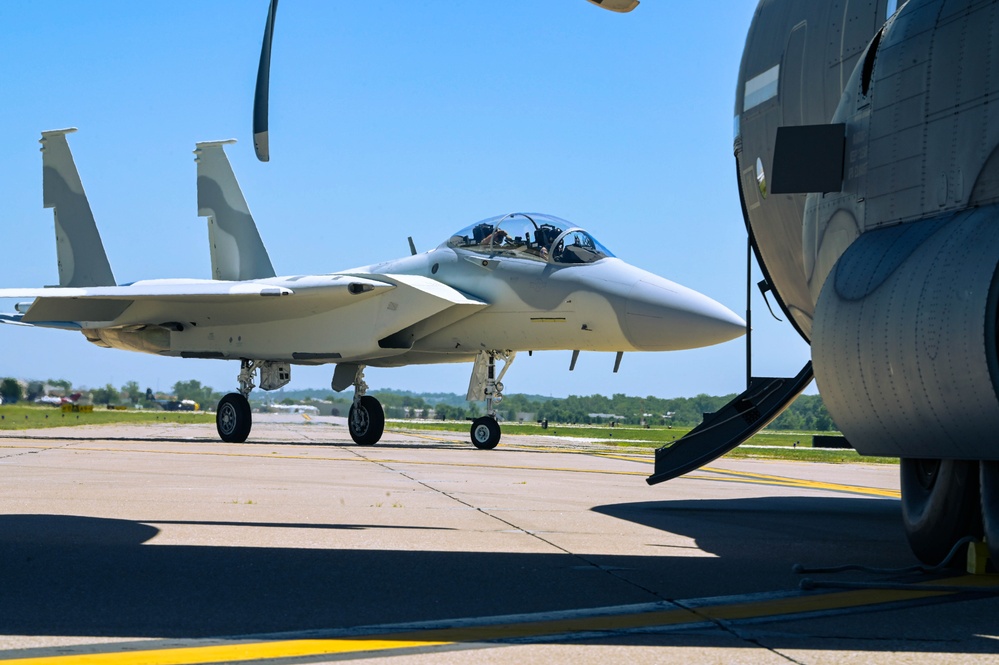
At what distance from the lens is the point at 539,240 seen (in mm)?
19719

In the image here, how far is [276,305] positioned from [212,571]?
1550 cm

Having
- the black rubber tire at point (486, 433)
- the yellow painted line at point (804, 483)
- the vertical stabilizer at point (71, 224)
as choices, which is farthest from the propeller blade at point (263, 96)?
the vertical stabilizer at point (71, 224)

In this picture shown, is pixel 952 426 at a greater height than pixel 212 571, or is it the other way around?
pixel 952 426

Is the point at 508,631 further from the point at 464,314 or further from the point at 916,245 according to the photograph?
the point at 464,314

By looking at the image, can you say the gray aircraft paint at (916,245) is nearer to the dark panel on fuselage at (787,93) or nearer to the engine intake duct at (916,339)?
the engine intake duct at (916,339)

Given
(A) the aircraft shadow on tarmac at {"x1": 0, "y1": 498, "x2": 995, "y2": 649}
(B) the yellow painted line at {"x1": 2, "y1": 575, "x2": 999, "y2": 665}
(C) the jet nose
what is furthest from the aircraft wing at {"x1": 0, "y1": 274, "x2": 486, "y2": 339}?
(B) the yellow painted line at {"x1": 2, "y1": 575, "x2": 999, "y2": 665}

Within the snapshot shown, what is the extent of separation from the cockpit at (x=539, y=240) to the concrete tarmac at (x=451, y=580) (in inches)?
359

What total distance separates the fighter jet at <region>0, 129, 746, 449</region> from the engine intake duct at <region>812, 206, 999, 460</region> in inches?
510

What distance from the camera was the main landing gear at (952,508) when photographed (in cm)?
530

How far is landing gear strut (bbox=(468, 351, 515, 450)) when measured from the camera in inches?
826

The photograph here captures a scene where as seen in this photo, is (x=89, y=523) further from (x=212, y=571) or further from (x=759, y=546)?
(x=759, y=546)

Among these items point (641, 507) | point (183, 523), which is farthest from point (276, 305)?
point (183, 523)

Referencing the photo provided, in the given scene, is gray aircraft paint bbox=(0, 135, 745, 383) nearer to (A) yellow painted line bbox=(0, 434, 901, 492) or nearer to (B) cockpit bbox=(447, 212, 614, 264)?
(B) cockpit bbox=(447, 212, 614, 264)

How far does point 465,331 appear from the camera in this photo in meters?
20.4
